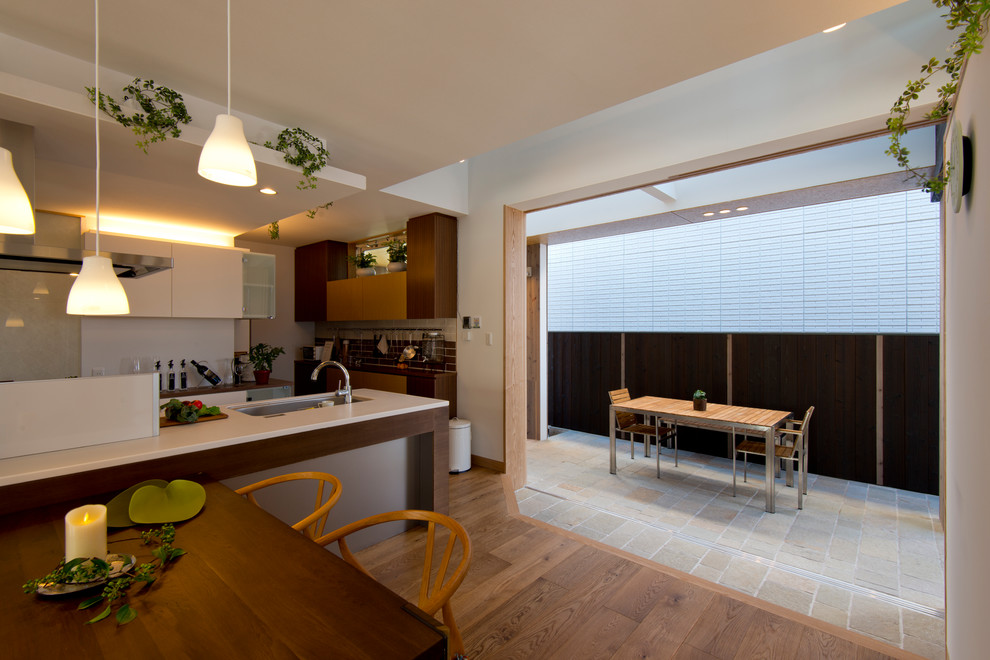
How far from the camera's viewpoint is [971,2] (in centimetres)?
98

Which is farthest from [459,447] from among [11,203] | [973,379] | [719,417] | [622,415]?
[973,379]

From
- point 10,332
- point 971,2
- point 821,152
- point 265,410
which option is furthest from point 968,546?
point 10,332

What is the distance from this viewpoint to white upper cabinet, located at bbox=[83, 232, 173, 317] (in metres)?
3.64

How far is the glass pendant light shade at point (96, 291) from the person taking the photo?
1.50m

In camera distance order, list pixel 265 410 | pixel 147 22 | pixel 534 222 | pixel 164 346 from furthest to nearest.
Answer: pixel 534 222
pixel 164 346
pixel 265 410
pixel 147 22

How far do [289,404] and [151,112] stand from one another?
5.86 feet

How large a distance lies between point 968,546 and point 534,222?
15.5 ft

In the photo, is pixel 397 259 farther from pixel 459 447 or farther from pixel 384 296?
pixel 459 447

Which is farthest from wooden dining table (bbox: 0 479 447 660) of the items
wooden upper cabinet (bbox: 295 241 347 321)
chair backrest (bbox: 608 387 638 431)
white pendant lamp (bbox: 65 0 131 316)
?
wooden upper cabinet (bbox: 295 241 347 321)

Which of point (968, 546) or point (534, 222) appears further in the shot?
point (534, 222)

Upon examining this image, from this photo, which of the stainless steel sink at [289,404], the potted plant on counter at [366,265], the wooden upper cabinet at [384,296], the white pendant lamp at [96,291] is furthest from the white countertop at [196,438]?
the potted plant on counter at [366,265]

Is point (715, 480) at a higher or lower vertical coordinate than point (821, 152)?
lower

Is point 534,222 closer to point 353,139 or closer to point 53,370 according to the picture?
point 353,139

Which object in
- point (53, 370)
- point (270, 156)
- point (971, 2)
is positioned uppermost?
point (270, 156)
